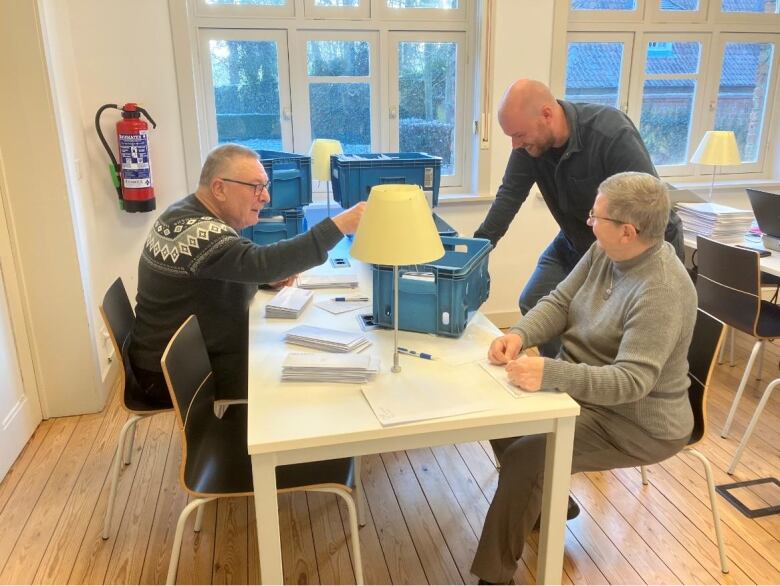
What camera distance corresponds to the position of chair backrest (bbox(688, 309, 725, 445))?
1819 millimetres

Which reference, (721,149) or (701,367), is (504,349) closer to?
(701,367)

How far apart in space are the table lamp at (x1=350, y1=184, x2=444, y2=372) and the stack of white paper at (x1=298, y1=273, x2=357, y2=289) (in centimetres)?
87

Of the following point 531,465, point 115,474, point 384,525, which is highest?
point 531,465

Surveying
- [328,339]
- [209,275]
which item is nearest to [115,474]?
[209,275]

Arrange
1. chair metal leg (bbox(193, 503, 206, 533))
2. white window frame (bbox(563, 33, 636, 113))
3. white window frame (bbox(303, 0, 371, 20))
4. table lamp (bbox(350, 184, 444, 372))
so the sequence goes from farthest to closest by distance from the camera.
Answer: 1. white window frame (bbox(563, 33, 636, 113))
2. white window frame (bbox(303, 0, 371, 20))
3. chair metal leg (bbox(193, 503, 206, 533))
4. table lamp (bbox(350, 184, 444, 372))

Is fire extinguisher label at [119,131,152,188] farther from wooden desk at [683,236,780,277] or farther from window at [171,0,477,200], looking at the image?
wooden desk at [683,236,780,277]

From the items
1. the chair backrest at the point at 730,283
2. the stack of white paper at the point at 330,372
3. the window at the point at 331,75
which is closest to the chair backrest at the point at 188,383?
the stack of white paper at the point at 330,372

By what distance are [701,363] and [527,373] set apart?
0.65m

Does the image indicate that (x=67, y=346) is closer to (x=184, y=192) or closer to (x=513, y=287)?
(x=184, y=192)

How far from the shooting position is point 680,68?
409 cm

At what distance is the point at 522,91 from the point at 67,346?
229 centimetres

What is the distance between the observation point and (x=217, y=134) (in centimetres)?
352

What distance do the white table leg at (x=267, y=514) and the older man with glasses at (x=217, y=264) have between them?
69 cm

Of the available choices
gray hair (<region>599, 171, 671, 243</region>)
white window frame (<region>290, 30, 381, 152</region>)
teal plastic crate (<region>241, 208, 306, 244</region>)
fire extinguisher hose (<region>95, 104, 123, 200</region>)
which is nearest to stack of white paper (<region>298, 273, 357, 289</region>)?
teal plastic crate (<region>241, 208, 306, 244</region>)
